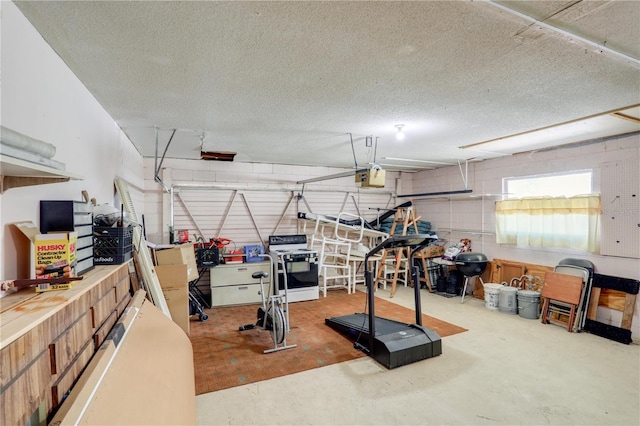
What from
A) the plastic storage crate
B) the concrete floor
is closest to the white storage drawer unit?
the concrete floor

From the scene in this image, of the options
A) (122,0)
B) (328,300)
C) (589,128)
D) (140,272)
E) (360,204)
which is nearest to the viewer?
(122,0)

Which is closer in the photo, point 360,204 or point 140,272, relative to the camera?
point 140,272

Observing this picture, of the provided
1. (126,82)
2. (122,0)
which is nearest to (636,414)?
(122,0)

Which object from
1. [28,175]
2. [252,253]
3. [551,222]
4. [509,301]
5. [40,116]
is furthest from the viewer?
[252,253]

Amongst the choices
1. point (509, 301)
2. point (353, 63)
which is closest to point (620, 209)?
point (509, 301)

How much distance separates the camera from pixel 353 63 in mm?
2078

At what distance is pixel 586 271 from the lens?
426 cm

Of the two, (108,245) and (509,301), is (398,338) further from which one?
(108,245)

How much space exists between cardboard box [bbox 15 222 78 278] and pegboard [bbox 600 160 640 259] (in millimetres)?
5659

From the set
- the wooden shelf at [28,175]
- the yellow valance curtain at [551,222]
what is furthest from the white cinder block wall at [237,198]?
the wooden shelf at [28,175]

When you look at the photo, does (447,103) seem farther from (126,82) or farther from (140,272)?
(140,272)

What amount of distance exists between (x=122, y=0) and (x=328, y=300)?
5.18 m

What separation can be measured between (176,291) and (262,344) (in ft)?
4.24

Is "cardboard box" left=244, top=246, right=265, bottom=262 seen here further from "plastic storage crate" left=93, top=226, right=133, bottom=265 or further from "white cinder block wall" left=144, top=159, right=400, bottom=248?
"plastic storage crate" left=93, top=226, right=133, bottom=265
